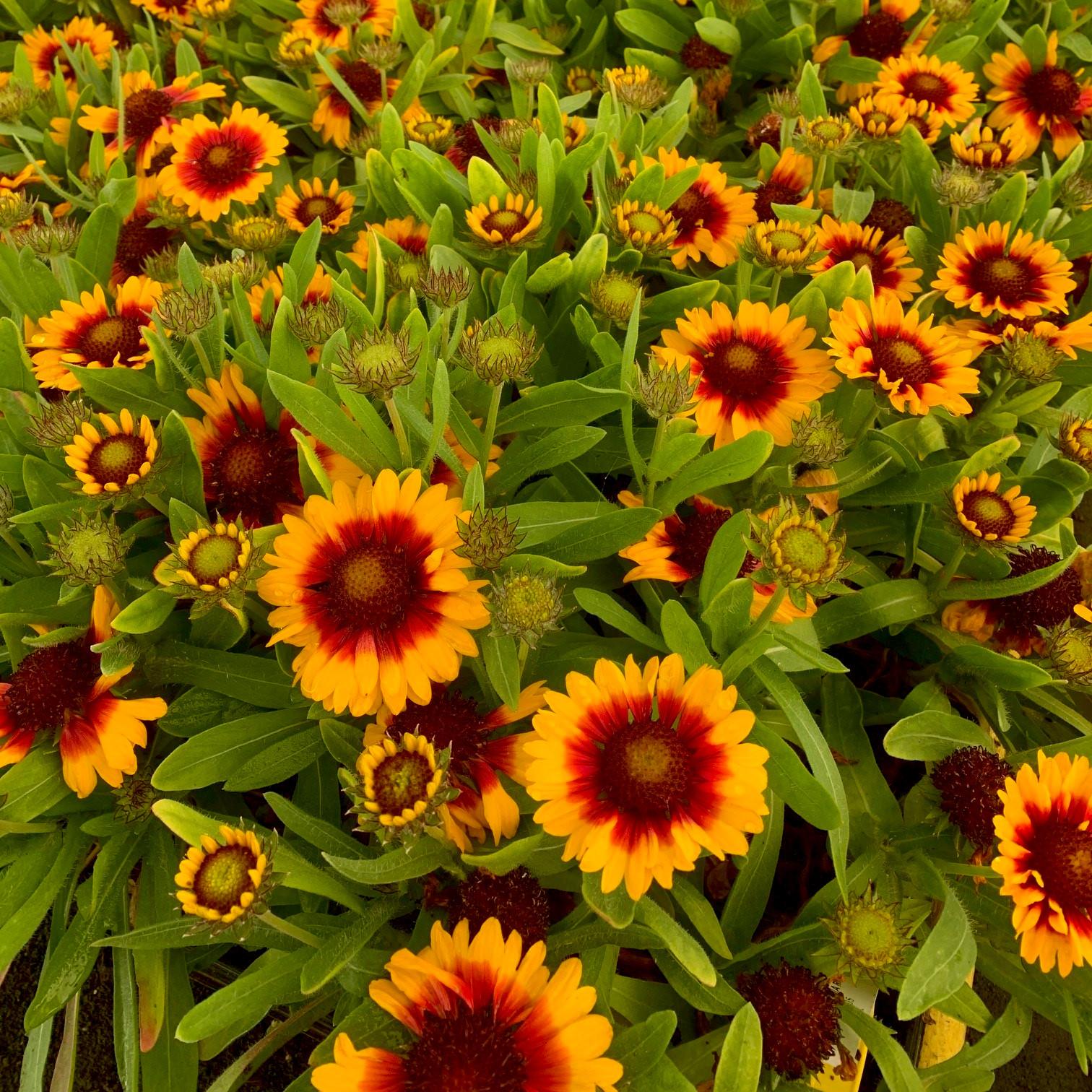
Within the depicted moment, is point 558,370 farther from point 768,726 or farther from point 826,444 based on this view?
point 768,726

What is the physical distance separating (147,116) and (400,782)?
4.53 feet

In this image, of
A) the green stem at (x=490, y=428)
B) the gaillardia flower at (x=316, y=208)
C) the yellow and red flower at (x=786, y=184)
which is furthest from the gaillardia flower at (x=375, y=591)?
the yellow and red flower at (x=786, y=184)

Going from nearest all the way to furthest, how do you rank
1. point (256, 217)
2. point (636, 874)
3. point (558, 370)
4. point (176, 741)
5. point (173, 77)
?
point (636, 874)
point (176, 741)
point (558, 370)
point (256, 217)
point (173, 77)

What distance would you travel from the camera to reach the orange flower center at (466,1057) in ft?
2.32

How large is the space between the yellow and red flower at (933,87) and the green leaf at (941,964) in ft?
4.12

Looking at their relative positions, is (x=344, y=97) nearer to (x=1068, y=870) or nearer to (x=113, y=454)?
(x=113, y=454)

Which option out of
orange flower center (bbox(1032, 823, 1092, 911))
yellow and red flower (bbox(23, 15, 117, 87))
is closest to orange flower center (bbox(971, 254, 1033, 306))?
orange flower center (bbox(1032, 823, 1092, 911))

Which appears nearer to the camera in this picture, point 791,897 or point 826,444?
point 826,444

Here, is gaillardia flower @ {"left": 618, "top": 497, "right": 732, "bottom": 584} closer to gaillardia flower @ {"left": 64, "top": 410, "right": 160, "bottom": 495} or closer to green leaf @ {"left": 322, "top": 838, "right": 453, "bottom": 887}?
green leaf @ {"left": 322, "top": 838, "right": 453, "bottom": 887}

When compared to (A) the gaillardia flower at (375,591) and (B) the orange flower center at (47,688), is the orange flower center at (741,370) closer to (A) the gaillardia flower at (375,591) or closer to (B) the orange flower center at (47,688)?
(A) the gaillardia flower at (375,591)

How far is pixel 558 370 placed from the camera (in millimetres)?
1175

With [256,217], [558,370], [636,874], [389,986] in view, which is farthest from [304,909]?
[256,217]

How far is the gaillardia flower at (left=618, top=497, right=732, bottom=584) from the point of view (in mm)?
981

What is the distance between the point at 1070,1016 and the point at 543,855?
0.53m
